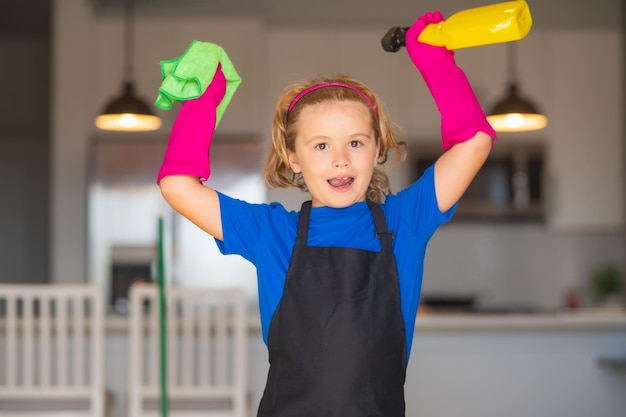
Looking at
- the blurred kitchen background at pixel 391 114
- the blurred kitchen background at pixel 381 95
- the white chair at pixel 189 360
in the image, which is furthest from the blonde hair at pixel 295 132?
the blurred kitchen background at pixel 381 95

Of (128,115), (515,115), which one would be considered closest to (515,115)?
(515,115)

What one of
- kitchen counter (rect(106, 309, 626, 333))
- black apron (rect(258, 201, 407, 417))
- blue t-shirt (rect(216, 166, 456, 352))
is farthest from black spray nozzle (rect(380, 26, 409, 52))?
kitchen counter (rect(106, 309, 626, 333))

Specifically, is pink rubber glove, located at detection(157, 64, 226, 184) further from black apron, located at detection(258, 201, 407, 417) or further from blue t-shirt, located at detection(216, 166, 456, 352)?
black apron, located at detection(258, 201, 407, 417)

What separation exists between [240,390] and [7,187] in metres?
4.05

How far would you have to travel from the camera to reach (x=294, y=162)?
1.38 meters

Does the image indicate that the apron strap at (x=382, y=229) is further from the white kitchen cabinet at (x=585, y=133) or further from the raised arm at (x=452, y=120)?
the white kitchen cabinet at (x=585, y=133)

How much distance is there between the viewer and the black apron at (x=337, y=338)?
1233 millimetres

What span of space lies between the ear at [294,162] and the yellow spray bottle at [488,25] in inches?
11.5

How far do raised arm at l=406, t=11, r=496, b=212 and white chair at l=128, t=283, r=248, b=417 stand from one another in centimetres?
184

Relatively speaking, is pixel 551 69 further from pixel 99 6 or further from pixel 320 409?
pixel 320 409

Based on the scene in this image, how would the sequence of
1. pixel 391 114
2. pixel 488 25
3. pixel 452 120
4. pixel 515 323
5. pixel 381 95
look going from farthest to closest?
pixel 391 114, pixel 381 95, pixel 515 323, pixel 452 120, pixel 488 25

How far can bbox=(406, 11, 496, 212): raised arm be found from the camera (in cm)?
127

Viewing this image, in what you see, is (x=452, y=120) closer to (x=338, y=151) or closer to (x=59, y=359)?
(x=338, y=151)

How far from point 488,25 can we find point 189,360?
224 cm
